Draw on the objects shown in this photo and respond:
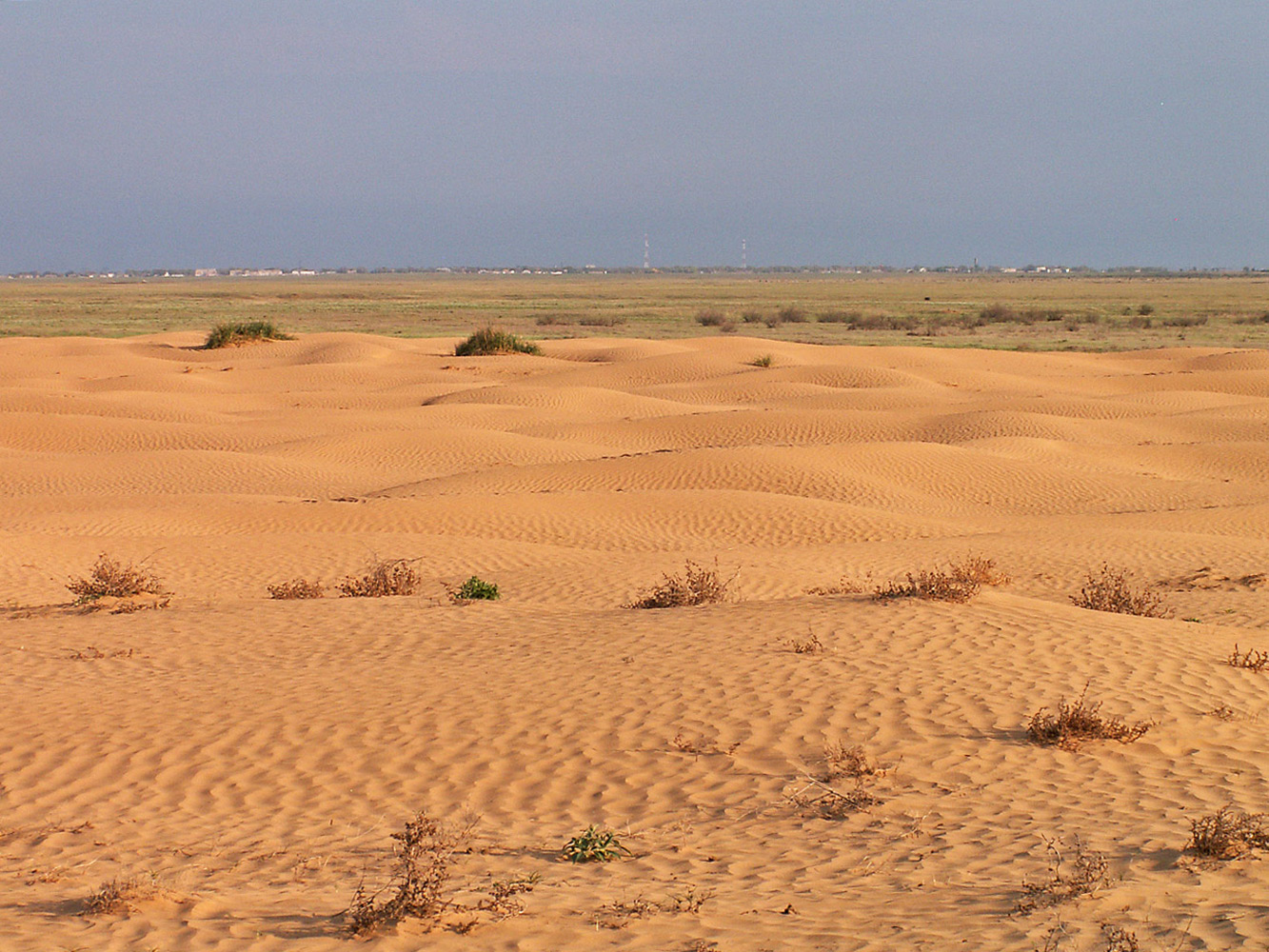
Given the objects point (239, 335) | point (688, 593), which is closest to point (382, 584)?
point (688, 593)

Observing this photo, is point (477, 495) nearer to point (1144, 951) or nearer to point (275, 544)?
point (275, 544)

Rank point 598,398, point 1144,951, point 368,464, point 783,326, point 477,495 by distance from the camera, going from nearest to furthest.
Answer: point 1144,951 → point 477,495 → point 368,464 → point 598,398 → point 783,326

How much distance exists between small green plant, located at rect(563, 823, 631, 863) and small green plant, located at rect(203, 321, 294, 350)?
41716 millimetres

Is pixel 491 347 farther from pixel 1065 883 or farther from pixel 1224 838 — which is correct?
pixel 1065 883

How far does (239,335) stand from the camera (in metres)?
45.9

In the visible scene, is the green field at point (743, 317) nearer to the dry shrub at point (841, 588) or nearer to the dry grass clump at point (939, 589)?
the dry shrub at point (841, 588)

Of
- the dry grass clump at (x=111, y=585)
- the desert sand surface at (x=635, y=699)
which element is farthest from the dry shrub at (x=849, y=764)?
the dry grass clump at (x=111, y=585)

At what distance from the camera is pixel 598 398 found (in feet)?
105

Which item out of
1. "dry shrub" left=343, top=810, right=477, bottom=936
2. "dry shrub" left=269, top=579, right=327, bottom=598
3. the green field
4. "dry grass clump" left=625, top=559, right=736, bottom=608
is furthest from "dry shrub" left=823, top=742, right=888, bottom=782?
the green field

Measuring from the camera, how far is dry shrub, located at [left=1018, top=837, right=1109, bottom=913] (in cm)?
504

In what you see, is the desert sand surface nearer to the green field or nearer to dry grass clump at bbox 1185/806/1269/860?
dry grass clump at bbox 1185/806/1269/860

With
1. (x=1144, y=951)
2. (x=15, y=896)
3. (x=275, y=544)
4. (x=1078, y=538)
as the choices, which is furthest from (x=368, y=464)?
(x=1144, y=951)

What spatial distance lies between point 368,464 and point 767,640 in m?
15.6

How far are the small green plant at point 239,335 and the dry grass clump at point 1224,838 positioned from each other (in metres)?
42.9
